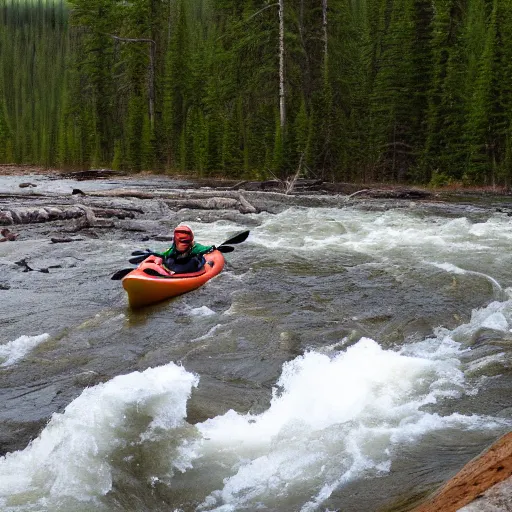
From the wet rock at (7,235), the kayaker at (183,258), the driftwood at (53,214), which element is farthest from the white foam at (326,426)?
the driftwood at (53,214)

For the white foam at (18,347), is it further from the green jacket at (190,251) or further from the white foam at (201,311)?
the green jacket at (190,251)

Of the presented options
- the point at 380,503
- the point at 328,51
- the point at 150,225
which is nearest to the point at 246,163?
the point at 328,51

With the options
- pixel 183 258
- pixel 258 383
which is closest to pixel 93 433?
pixel 258 383

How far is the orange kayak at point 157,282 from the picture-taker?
8.20 metres

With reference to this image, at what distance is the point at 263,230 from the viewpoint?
13922mm

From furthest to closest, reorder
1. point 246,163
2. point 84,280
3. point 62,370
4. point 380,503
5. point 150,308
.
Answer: point 246,163 < point 84,280 < point 150,308 < point 62,370 < point 380,503

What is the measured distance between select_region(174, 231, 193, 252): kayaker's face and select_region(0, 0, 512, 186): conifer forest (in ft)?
57.0

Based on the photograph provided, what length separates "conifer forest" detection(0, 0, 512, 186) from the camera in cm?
2550

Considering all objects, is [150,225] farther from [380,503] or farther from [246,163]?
[246,163]

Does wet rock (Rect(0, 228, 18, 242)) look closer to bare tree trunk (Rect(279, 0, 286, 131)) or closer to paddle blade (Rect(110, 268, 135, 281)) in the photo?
paddle blade (Rect(110, 268, 135, 281))

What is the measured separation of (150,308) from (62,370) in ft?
8.20

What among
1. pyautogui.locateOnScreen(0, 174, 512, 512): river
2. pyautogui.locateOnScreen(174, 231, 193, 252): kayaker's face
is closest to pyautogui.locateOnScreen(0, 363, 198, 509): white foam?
pyautogui.locateOnScreen(0, 174, 512, 512): river

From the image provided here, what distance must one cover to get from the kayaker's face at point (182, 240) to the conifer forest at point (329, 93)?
1737 cm

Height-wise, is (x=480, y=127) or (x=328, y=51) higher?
(x=328, y=51)
